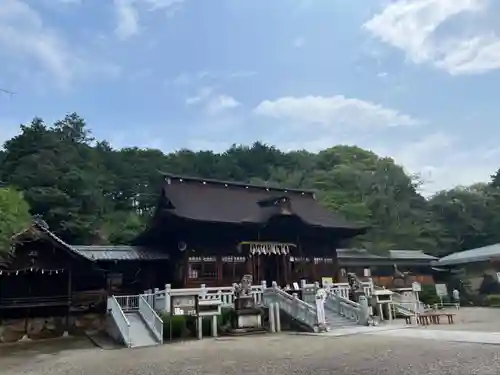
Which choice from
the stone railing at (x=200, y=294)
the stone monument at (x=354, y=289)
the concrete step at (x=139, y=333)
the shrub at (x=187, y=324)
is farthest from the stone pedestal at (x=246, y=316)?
the stone monument at (x=354, y=289)

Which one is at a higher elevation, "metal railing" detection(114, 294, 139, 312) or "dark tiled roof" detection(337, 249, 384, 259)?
"dark tiled roof" detection(337, 249, 384, 259)

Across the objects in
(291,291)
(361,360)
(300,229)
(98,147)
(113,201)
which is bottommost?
(361,360)

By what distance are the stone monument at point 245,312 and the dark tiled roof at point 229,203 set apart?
14.8 feet

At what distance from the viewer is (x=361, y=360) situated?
30.5ft

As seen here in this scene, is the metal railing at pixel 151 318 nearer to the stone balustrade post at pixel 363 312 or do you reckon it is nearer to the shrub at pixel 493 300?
the stone balustrade post at pixel 363 312

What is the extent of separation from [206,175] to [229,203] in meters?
29.6

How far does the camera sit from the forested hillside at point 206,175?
107 ft

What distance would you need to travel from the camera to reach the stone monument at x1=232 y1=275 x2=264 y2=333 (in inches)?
637

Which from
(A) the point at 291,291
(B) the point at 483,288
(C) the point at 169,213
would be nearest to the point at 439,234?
(B) the point at 483,288

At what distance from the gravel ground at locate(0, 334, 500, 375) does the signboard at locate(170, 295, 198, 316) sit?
234 centimetres

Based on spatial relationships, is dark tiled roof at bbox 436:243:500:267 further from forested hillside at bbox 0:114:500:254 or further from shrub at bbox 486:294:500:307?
forested hillside at bbox 0:114:500:254

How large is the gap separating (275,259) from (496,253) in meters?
16.7

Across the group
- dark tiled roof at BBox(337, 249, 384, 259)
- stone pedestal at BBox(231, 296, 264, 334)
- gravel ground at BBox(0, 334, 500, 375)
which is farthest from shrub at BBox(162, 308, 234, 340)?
dark tiled roof at BBox(337, 249, 384, 259)

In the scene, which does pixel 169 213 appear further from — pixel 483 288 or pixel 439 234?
pixel 439 234
